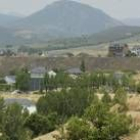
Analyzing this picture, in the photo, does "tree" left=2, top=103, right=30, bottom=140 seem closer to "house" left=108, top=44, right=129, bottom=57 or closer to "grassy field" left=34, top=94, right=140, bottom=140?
"grassy field" left=34, top=94, right=140, bottom=140

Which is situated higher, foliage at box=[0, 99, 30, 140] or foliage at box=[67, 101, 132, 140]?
foliage at box=[67, 101, 132, 140]

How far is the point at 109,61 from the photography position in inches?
4818

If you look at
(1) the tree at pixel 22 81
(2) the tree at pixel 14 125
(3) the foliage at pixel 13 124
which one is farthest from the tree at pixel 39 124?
(1) the tree at pixel 22 81

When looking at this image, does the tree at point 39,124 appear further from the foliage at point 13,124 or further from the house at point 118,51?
the house at point 118,51

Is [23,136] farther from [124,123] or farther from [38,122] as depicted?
[124,123]

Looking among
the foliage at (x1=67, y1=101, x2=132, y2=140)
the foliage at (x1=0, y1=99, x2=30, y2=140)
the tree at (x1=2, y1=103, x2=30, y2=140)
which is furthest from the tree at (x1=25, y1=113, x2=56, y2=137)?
the foliage at (x1=67, y1=101, x2=132, y2=140)

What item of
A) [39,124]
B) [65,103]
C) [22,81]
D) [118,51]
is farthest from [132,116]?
[118,51]

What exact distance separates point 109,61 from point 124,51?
1637cm

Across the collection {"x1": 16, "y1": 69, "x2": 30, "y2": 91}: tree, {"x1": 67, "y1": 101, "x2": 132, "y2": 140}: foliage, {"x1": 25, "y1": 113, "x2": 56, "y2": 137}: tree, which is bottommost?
{"x1": 16, "y1": 69, "x2": 30, "y2": 91}: tree

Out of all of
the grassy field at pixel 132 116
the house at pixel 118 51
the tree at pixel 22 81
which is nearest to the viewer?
the grassy field at pixel 132 116

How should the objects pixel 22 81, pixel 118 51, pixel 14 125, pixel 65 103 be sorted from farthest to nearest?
1. pixel 118 51
2. pixel 22 81
3. pixel 65 103
4. pixel 14 125

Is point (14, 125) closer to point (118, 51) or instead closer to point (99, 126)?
point (99, 126)

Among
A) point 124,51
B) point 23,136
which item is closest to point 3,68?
point 124,51

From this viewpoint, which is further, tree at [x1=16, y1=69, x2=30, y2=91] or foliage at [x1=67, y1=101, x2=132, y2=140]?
tree at [x1=16, y1=69, x2=30, y2=91]
